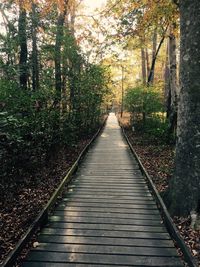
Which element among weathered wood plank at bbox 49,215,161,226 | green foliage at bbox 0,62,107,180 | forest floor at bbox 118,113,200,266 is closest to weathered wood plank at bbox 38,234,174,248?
forest floor at bbox 118,113,200,266

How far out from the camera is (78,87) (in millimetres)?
16844

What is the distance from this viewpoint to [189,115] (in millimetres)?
6262

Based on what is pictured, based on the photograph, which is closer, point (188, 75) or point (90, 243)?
point (90, 243)

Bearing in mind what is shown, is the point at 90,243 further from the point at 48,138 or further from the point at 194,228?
the point at 48,138

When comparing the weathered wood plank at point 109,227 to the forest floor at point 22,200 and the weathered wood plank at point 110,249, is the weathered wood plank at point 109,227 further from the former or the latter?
the weathered wood plank at point 110,249

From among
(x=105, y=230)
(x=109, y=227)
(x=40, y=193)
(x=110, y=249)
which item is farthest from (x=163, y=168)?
(x=110, y=249)

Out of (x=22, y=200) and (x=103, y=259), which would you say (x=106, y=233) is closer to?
(x=103, y=259)

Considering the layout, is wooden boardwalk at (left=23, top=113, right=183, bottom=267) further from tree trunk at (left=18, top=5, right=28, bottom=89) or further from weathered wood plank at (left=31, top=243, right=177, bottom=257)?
tree trunk at (left=18, top=5, right=28, bottom=89)

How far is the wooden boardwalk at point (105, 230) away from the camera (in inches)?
194

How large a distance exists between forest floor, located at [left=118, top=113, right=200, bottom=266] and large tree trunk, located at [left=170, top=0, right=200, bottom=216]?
0.44 metres

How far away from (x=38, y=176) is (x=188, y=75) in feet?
18.2

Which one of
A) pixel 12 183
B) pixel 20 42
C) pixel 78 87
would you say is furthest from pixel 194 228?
pixel 20 42

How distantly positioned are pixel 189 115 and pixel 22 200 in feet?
14.8

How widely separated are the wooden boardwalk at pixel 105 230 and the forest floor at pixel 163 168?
0.32 metres
